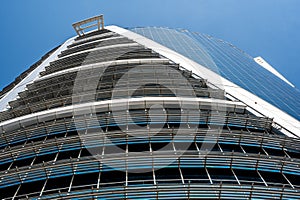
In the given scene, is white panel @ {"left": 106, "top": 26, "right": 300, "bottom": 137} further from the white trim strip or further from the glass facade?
the glass facade

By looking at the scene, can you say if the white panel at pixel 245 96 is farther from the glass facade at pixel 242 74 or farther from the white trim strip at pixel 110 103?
the glass facade at pixel 242 74

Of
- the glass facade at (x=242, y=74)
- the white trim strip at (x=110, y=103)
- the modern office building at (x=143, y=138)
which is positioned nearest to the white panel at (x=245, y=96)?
the modern office building at (x=143, y=138)

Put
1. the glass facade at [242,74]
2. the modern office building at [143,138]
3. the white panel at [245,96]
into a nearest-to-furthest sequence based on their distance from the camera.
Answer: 1. the modern office building at [143,138]
2. the white panel at [245,96]
3. the glass facade at [242,74]

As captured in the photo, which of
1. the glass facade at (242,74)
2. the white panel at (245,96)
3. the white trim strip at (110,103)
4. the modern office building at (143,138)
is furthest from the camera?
the glass facade at (242,74)

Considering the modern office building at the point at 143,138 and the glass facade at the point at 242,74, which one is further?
the glass facade at the point at 242,74

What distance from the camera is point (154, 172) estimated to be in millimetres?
15180

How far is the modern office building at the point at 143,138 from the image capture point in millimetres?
14469

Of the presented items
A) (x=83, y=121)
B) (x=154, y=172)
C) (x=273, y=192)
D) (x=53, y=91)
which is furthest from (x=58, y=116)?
(x=273, y=192)

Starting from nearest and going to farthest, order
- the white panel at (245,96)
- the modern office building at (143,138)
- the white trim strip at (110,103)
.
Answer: the modern office building at (143,138) < the white panel at (245,96) < the white trim strip at (110,103)

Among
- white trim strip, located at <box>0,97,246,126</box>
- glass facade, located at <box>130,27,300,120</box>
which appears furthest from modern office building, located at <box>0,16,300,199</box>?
glass facade, located at <box>130,27,300,120</box>

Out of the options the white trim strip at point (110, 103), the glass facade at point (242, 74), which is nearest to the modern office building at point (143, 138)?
the white trim strip at point (110, 103)

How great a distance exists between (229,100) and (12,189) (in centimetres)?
1595

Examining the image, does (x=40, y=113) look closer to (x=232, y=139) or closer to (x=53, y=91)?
(x=53, y=91)

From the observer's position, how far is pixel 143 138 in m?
18.0
